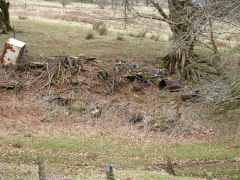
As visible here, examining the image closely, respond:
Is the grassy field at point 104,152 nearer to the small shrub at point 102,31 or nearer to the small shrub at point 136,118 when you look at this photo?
the small shrub at point 136,118

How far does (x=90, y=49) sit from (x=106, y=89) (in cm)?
558

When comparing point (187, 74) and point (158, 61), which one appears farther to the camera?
point (158, 61)

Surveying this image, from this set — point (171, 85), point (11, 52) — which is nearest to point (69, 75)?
point (11, 52)

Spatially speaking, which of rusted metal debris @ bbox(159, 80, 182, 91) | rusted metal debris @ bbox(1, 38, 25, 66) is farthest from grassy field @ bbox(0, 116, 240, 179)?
rusted metal debris @ bbox(1, 38, 25, 66)

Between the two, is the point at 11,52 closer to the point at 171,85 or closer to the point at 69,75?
the point at 69,75

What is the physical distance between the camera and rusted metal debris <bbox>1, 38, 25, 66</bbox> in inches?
798

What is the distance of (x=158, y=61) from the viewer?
24047 mm

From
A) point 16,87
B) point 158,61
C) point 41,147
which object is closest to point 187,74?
point 158,61

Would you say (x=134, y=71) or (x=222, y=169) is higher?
(x=134, y=71)

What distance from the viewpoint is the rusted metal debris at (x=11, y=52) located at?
20281mm

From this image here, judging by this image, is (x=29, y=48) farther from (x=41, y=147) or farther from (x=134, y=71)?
(x=41, y=147)

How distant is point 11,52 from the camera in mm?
20375

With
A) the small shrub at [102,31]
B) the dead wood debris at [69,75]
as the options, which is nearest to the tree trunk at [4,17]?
the dead wood debris at [69,75]

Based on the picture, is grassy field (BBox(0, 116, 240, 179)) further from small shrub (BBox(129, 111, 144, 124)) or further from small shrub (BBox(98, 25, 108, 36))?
small shrub (BBox(98, 25, 108, 36))
